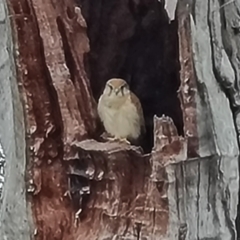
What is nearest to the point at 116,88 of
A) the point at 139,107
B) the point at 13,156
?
the point at 139,107

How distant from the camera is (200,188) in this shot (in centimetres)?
114

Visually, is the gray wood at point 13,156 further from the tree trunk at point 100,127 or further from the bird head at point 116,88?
the bird head at point 116,88

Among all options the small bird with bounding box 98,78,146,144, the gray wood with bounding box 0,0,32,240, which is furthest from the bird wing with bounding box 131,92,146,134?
the gray wood with bounding box 0,0,32,240

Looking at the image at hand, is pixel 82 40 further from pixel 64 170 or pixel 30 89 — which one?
pixel 64 170

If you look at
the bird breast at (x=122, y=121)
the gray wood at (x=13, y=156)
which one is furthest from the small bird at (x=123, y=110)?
the gray wood at (x=13, y=156)

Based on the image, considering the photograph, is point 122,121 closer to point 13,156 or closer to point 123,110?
point 123,110

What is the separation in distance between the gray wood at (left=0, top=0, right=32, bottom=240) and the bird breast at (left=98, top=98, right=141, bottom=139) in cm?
15

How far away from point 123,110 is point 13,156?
0.27m

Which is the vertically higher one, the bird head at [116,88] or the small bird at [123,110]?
the bird head at [116,88]

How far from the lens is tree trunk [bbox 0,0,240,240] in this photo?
112cm

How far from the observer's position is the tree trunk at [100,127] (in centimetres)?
112

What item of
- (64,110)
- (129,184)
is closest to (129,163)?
(129,184)

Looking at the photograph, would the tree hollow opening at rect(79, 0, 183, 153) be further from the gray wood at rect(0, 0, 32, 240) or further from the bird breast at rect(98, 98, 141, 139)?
the gray wood at rect(0, 0, 32, 240)

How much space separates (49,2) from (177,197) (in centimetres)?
39
